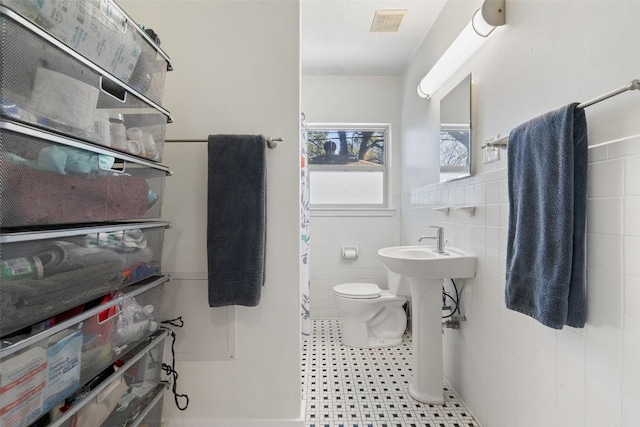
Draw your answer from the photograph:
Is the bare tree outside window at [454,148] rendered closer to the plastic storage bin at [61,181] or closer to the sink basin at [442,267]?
the sink basin at [442,267]

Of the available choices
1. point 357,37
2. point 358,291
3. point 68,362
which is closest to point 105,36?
point 68,362

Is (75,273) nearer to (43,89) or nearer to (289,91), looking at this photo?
(43,89)

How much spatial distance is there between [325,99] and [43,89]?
8.54 ft

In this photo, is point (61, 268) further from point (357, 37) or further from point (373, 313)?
point (357, 37)

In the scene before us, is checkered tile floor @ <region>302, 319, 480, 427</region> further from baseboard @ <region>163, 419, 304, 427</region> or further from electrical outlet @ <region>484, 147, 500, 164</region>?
electrical outlet @ <region>484, 147, 500, 164</region>

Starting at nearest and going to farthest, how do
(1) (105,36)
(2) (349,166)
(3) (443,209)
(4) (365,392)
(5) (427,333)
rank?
1. (1) (105,36)
2. (5) (427,333)
3. (4) (365,392)
4. (3) (443,209)
5. (2) (349,166)

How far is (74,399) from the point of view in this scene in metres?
0.84

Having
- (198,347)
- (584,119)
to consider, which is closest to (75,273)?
(198,347)

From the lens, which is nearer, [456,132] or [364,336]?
[456,132]

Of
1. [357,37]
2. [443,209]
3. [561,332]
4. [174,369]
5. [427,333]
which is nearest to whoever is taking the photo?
[561,332]

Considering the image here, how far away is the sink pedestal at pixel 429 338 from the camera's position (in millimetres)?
1753

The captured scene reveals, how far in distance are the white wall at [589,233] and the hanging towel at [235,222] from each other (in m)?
1.08

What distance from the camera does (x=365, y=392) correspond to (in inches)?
73.8

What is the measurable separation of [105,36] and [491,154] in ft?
5.19
